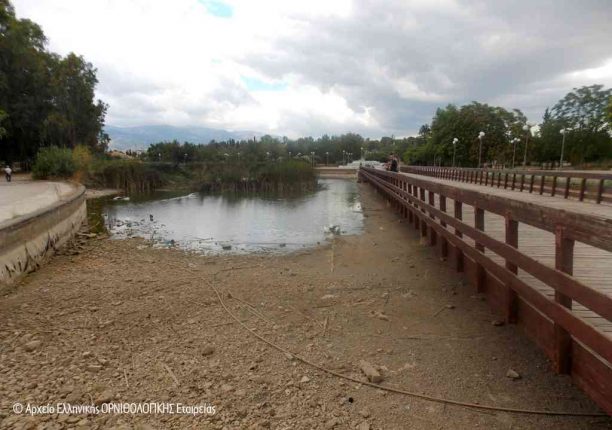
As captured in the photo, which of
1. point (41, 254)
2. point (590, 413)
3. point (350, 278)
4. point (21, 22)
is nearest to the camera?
point (590, 413)

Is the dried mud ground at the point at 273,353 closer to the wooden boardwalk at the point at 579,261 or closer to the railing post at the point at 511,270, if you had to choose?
the railing post at the point at 511,270

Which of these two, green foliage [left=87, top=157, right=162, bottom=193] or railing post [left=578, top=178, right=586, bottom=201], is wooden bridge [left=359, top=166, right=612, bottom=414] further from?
green foliage [left=87, top=157, right=162, bottom=193]

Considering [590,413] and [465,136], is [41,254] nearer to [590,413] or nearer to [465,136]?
[590,413]

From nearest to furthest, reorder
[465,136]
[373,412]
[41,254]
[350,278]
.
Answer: [373,412] → [350,278] → [41,254] → [465,136]

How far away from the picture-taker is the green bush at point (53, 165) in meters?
32.7

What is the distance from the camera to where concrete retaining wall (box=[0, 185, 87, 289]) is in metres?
7.45

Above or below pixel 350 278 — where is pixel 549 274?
above

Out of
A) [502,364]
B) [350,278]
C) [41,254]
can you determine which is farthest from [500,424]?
[41,254]

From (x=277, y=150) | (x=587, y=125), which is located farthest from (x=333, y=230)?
(x=277, y=150)

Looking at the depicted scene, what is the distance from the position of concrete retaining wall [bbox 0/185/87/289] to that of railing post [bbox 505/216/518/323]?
797 centimetres

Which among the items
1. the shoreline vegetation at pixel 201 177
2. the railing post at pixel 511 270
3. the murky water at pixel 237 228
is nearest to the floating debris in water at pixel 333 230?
the murky water at pixel 237 228

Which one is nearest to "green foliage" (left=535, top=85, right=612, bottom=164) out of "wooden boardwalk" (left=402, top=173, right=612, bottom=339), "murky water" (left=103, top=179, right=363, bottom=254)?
"murky water" (left=103, top=179, right=363, bottom=254)

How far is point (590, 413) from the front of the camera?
299cm

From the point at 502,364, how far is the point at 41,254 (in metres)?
9.90
